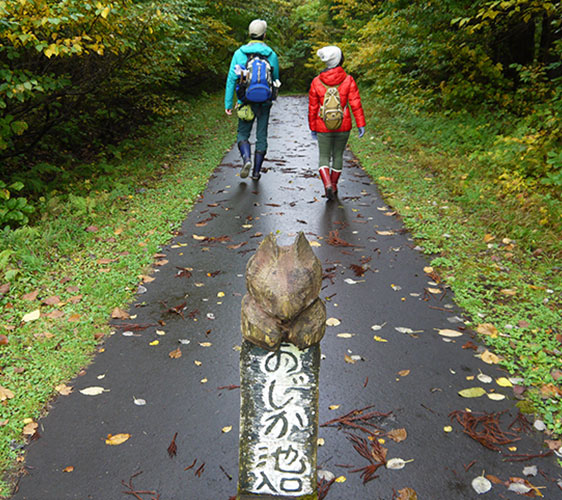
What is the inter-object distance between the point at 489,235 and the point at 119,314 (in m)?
4.47

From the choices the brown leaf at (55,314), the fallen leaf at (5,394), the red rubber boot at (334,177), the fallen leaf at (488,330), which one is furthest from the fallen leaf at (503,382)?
the red rubber boot at (334,177)

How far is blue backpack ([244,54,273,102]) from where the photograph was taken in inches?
275

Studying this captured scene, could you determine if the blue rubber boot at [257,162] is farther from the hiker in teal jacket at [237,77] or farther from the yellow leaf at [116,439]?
the yellow leaf at [116,439]

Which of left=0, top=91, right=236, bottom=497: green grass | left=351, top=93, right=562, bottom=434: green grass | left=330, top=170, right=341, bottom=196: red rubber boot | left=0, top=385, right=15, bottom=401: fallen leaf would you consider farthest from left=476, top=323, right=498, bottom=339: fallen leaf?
left=330, top=170, right=341, bottom=196: red rubber boot

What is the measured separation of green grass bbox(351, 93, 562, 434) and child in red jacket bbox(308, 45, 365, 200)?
1.17 m

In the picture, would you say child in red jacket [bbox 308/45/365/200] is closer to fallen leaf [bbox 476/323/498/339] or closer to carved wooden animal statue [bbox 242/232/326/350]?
fallen leaf [bbox 476/323/498/339]

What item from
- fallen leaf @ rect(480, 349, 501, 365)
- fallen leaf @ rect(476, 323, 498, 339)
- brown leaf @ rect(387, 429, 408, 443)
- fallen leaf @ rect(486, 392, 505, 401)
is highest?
fallen leaf @ rect(476, 323, 498, 339)

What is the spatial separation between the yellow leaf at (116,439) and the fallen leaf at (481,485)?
6.75ft

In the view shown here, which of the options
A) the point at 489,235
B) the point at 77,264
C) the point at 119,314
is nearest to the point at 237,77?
the point at 77,264

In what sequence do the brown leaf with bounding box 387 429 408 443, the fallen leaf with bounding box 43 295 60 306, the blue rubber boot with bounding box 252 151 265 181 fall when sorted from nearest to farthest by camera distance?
the brown leaf with bounding box 387 429 408 443 → the fallen leaf with bounding box 43 295 60 306 → the blue rubber boot with bounding box 252 151 265 181

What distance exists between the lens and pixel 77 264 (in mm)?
4961

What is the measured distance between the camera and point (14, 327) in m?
3.79

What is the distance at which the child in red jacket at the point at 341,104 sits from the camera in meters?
6.62

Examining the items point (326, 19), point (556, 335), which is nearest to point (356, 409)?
point (556, 335)
